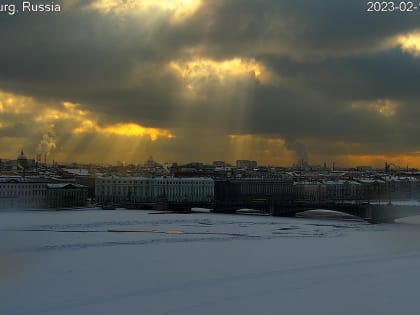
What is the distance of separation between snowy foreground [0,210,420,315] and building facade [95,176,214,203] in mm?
27197

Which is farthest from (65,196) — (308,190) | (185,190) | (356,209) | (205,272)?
(205,272)

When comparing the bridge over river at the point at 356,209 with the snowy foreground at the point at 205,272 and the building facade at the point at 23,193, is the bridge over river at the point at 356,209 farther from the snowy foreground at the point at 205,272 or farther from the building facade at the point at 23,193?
the building facade at the point at 23,193

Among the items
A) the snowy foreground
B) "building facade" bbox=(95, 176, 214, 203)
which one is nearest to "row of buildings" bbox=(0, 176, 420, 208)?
"building facade" bbox=(95, 176, 214, 203)

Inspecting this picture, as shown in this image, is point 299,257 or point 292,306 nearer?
point 292,306

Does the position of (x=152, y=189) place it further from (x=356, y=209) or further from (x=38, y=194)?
(x=356, y=209)

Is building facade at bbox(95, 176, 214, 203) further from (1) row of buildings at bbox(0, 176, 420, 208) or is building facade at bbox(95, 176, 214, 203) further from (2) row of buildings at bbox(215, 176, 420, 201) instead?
(2) row of buildings at bbox(215, 176, 420, 201)

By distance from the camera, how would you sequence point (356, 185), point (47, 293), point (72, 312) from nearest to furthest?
point (72, 312)
point (47, 293)
point (356, 185)

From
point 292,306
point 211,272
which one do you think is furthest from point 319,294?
point 211,272

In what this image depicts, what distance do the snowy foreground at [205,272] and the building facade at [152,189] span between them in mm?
27197

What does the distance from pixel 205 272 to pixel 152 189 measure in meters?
41.4

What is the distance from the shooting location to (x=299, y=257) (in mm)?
17562

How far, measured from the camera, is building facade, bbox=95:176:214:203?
53094 mm

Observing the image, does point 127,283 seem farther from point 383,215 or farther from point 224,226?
point 383,215

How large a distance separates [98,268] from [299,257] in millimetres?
5524
